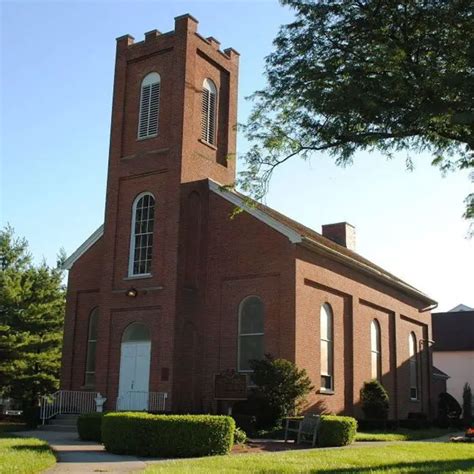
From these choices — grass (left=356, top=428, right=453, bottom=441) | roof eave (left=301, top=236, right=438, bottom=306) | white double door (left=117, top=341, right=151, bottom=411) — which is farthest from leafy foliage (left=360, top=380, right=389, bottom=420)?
white double door (left=117, top=341, right=151, bottom=411)

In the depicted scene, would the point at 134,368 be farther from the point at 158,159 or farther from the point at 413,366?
the point at 413,366

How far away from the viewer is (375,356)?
1262 inches

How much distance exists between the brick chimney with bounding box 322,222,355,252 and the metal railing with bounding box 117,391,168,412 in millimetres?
18659

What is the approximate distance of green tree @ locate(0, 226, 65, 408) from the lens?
3039 cm

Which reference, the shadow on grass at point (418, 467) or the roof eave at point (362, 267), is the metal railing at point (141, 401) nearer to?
the roof eave at point (362, 267)

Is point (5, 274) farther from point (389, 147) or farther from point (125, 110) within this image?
point (389, 147)

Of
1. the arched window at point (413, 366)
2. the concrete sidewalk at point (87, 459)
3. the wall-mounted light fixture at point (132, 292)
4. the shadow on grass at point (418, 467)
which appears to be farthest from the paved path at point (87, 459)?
the arched window at point (413, 366)

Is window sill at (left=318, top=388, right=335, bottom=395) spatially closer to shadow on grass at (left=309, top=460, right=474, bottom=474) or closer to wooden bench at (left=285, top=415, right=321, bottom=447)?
wooden bench at (left=285, top=415, right=321, bottom=447)

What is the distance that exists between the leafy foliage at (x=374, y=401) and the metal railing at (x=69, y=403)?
443 inches

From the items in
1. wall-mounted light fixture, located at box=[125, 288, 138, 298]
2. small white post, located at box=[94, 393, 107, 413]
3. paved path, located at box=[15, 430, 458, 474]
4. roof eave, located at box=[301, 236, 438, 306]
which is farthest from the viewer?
roof eave, located at box=[301, 236, 438, 306]

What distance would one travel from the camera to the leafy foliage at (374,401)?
28453 millimetres

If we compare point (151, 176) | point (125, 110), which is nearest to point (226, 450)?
point (151, 176)

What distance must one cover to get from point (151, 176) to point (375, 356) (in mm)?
13618

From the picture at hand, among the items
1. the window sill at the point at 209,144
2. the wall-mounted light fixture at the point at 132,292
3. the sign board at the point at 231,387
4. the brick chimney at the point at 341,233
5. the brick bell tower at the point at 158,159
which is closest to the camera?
the sign board at the point at 231,387
